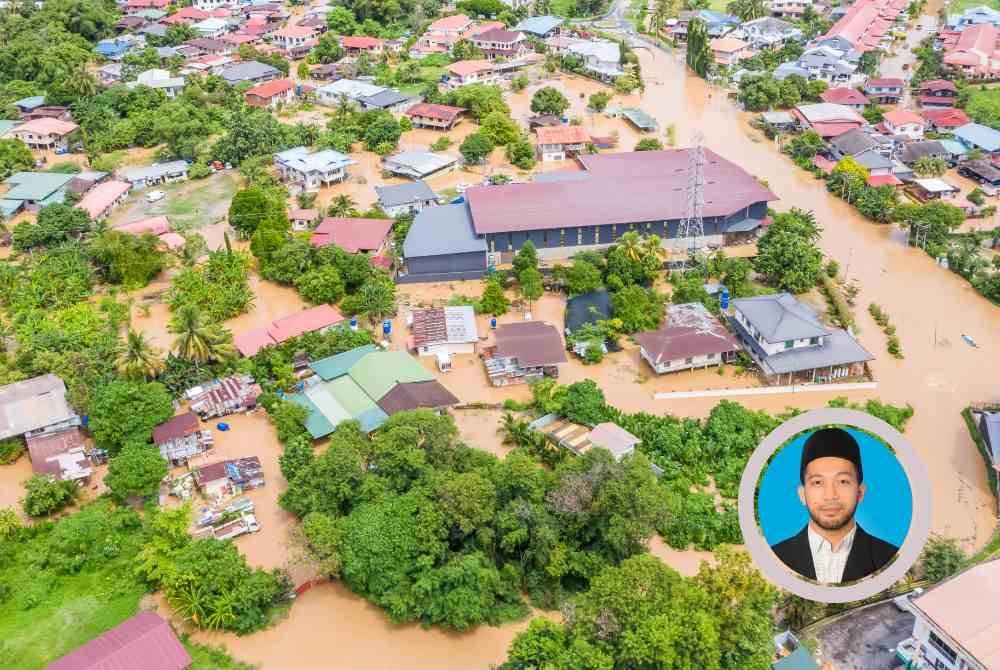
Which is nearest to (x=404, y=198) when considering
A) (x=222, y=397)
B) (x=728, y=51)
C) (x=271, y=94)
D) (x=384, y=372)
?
(x=384, y=372)

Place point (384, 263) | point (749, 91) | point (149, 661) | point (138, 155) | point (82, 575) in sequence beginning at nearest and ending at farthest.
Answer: point (149, 661) → point (82, 575) → point (384, 263) → point (138, 155) → point (749, 91)

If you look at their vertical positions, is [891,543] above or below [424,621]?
above

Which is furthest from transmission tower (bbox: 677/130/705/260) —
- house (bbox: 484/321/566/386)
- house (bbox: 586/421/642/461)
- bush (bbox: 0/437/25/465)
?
bush (bbox: 0/437/25/465)

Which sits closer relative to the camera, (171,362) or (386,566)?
(386,566)

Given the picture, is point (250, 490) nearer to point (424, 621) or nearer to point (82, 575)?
point (82, 575)

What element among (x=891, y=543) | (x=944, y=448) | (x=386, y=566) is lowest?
(x=944, y=448)

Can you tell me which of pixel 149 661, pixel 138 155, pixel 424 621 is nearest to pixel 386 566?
pixel 424 621

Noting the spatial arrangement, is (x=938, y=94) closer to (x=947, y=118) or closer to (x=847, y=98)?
(x=947, y=118)
